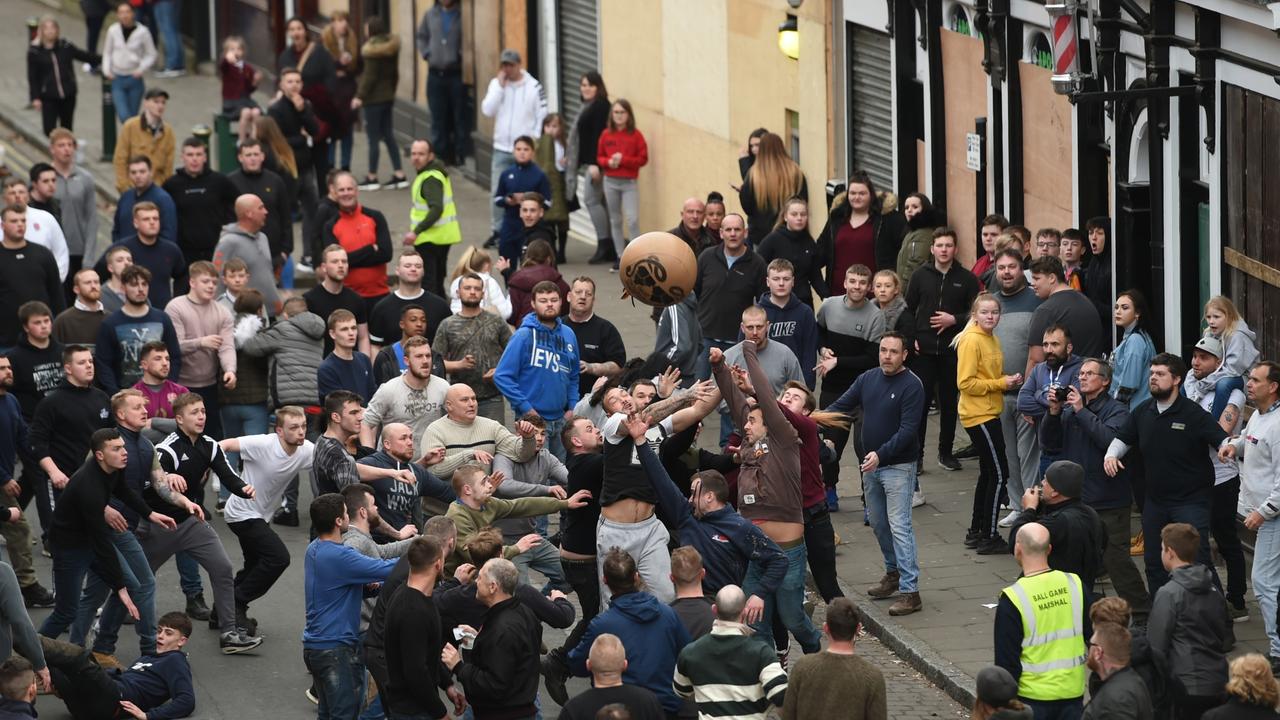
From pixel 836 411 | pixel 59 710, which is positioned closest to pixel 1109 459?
pixel 836 411

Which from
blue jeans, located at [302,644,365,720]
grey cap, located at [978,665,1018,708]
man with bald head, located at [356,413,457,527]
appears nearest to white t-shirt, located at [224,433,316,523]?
man with bald head, located at [356,413,457,527]

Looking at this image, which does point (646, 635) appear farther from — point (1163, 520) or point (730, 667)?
point (1163, 520)

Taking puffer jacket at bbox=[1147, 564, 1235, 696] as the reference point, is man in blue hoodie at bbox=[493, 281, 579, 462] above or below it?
above

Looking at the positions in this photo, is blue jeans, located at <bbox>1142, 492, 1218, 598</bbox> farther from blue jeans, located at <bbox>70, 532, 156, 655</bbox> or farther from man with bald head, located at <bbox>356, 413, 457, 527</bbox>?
blue jeans, located at <bbox>70, 532, 156, 655</bbox>

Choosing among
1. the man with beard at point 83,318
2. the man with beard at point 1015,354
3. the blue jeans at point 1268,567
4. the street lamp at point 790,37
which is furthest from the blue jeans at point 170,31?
the blue jeans at point 1268,567

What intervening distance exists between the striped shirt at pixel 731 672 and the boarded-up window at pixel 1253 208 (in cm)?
573

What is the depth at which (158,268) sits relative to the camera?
675 inches

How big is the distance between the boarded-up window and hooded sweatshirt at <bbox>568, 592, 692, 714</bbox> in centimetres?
567

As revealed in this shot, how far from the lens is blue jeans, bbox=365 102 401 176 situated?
26.3m

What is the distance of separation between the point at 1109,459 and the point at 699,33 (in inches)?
422

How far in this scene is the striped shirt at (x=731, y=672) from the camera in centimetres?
958

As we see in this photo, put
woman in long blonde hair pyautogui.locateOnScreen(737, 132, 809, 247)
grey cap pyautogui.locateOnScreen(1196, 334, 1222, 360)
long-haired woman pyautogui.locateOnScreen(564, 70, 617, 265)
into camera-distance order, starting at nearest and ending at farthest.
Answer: grey cap pyautogui.locateOnScreen(1196, 334, 1222, 360) < woman in long blonde hair pyautogui.locateOnScreen(737, 132, 809, 247) < long-haired woman pyautogui.locateOnScreen(564, 70, 617, 265)

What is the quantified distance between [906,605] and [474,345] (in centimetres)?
389

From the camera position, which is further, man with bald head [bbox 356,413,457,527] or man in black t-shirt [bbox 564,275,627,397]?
man in black t-shirt [bbox 564,275,627,397]
